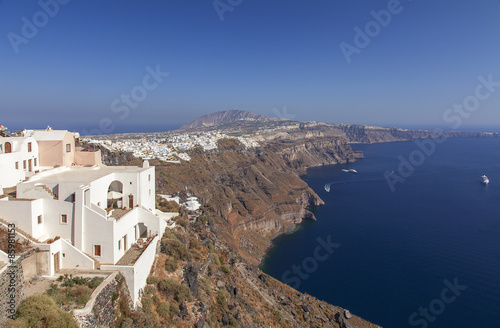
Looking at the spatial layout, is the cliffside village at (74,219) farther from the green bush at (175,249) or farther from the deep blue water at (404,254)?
the deep blue water at (404,254)

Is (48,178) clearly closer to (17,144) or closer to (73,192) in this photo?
(73,192)

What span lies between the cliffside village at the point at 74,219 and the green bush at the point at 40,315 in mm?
1425

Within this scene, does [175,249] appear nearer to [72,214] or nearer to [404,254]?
[72,214]

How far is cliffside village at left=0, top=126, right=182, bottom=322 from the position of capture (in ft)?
39.7

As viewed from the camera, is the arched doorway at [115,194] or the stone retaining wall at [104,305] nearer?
the stone retaining wall at [104,305]

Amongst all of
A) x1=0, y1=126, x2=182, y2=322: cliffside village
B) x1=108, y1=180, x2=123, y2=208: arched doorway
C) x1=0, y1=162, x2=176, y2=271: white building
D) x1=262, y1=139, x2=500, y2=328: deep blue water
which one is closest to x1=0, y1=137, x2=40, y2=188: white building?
x1=0, y1=126, x2=182, y2=322: cliffside village

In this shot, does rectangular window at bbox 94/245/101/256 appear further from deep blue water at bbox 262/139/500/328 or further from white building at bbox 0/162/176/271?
deep blue water at bbox 262/139/500/328

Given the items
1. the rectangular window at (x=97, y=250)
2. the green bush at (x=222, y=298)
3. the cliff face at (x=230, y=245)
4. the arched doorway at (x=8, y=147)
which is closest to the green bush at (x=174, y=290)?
the cliff face at (x=230, y=245)

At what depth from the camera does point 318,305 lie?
2564 centimetres

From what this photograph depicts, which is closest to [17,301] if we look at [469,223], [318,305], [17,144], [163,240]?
[163,240]

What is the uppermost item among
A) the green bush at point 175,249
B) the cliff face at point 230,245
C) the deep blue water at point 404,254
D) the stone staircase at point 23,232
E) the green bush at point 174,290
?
the stone staircase at point 23,232

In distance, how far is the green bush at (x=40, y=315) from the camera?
26.8ft

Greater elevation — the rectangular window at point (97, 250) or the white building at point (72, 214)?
the white building at point (72, 214)

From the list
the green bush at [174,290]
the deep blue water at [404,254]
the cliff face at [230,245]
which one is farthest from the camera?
the deep blue water at [404,254]
